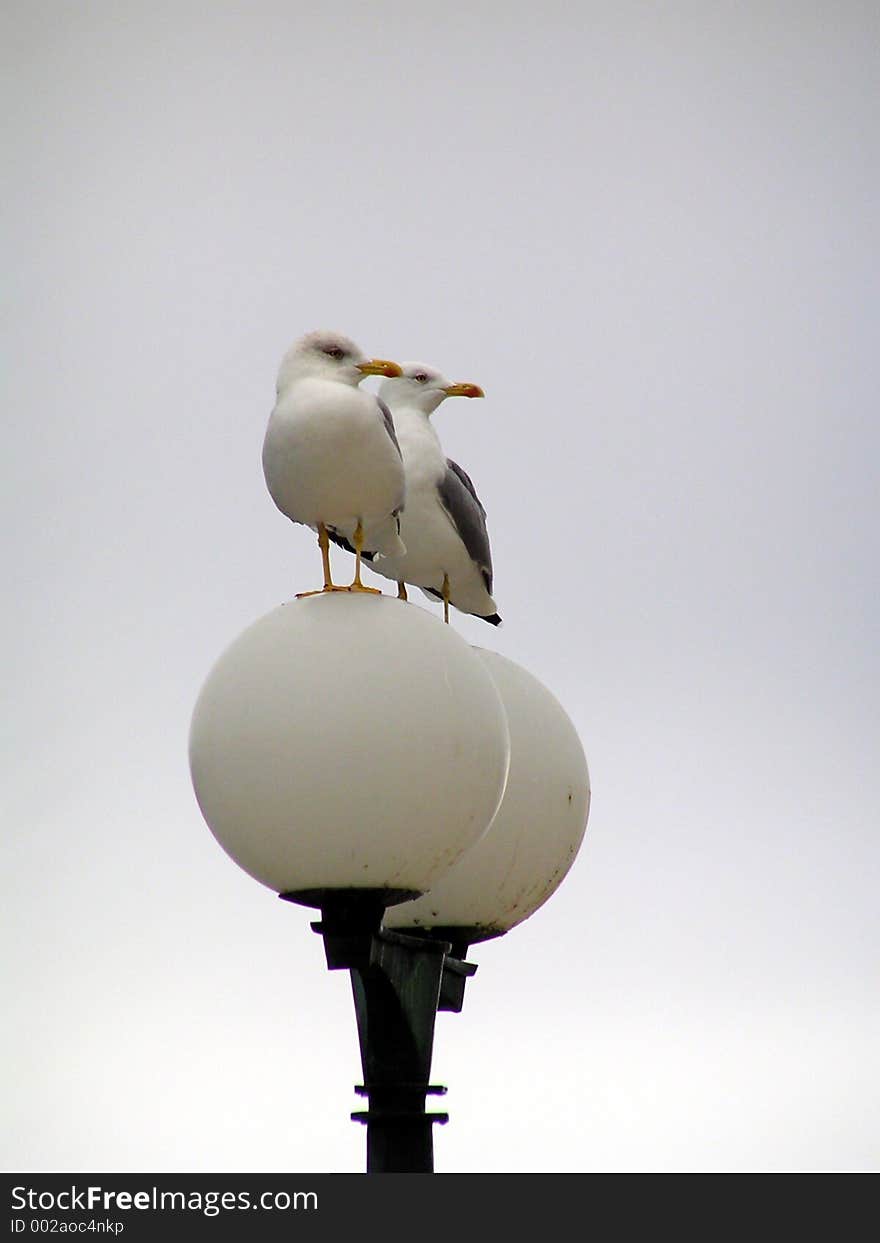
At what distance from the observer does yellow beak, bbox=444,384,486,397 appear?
22.1 feet

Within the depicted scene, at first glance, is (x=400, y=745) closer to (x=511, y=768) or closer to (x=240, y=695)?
(x=240, y=695)

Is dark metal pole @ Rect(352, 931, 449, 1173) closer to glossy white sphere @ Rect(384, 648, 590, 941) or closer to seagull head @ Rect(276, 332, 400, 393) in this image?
glossy white sphere @ Rect(384, 648, 590, 941)

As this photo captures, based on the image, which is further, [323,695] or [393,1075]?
[393,1075]

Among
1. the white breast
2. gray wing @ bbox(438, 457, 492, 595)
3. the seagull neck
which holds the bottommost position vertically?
the white breast

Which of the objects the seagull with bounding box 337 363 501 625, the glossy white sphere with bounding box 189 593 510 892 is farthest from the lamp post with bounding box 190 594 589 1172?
the seagull with bounding box 337 363 501 625

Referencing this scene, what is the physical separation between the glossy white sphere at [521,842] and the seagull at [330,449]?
2.84 feet

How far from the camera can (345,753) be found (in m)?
4.70

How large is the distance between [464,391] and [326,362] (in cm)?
130

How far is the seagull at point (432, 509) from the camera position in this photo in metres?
6.50

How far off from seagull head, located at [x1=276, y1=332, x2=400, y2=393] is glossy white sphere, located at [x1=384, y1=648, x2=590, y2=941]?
112cm

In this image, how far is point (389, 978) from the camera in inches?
212

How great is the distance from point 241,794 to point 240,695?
0.26 metres
